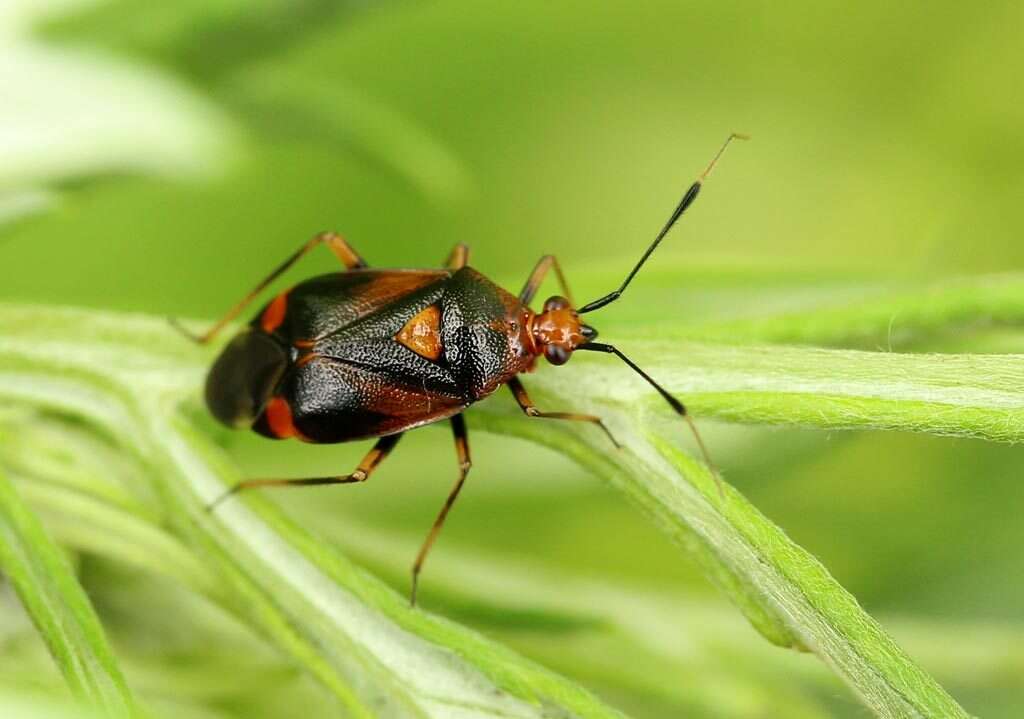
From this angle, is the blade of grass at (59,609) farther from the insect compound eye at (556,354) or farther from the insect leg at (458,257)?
the insect leg at (458,257)

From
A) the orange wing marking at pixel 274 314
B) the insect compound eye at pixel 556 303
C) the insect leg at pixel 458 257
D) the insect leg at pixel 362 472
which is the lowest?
the insect leg at pixel 362 472

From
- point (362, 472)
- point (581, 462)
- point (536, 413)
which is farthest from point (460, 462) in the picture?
point (581, 462)

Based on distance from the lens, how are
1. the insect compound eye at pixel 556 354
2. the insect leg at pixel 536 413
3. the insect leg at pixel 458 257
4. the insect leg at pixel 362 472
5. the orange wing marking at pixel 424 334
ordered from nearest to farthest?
1. the insect leg at pixel 536 413
2. the insect compound eye at pixel 556 354
3. the insect leg at pixel 362 472
4. the orange wing marking at pixel 424 334
5. the insect leg at pixel 458 257

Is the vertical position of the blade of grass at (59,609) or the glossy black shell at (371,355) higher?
the glossy black shell at (371,355)

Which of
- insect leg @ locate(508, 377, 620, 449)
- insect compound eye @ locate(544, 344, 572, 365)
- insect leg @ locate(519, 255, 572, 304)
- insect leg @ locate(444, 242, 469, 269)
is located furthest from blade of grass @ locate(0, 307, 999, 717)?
insect leg @ locate(444, 242, 469, 269)

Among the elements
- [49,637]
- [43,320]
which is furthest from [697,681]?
[43,320]

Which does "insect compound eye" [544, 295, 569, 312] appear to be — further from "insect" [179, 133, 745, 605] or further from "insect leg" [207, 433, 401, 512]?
"insect leg" [207, 433, 401, 512]

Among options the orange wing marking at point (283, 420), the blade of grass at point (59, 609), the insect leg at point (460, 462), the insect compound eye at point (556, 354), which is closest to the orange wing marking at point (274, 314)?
the orange wing marking at point (283, 420)

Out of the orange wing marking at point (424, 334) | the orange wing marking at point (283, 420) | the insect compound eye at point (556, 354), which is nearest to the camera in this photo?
the insect compound eye at point (556, 354)
